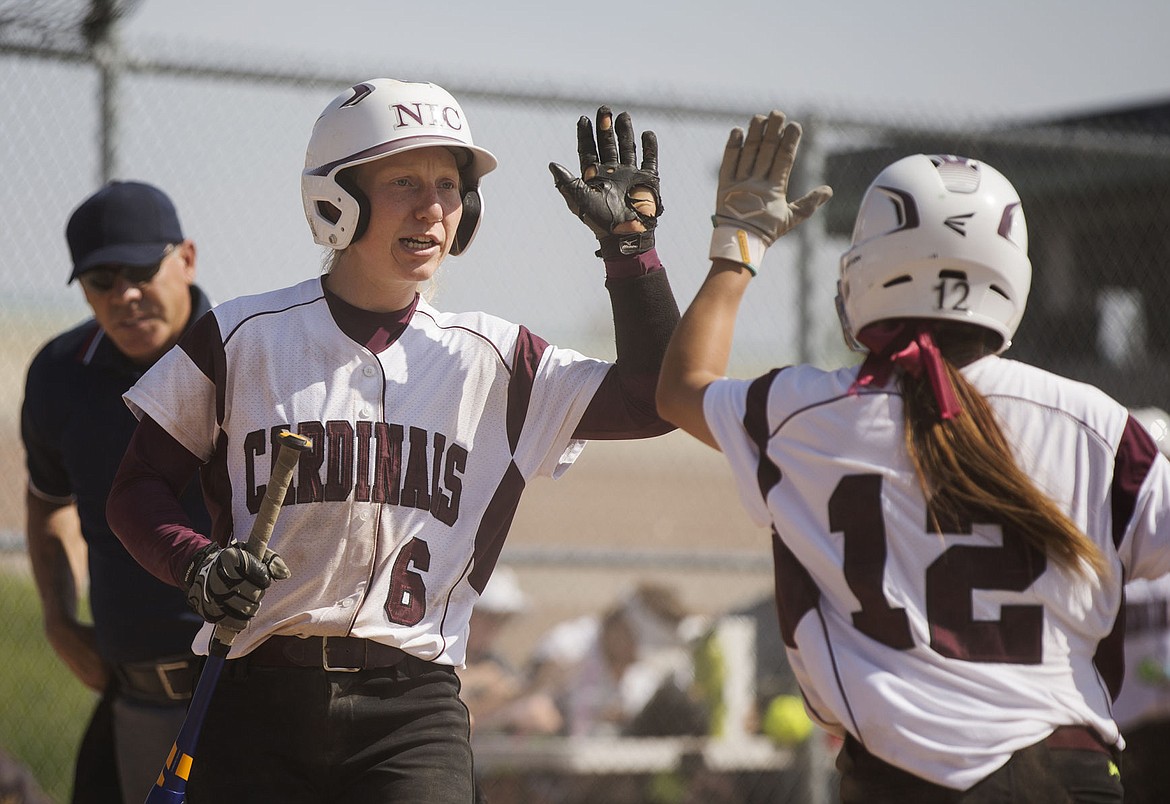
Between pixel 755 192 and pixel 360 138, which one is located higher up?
pixel 360 138

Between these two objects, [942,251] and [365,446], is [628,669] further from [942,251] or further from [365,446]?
[942,251]

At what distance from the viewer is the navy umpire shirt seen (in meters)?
3.84

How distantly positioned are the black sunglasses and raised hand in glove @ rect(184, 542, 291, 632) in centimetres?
160

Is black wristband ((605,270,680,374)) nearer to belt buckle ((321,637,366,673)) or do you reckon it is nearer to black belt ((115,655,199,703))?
belt buckle ((321,637,366,673))

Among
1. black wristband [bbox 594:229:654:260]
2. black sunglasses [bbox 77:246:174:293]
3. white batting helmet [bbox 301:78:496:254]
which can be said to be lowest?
black sunglasses [bbox 77:246:174:293]

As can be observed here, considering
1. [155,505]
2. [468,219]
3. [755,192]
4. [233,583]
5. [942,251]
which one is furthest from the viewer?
[468,219]

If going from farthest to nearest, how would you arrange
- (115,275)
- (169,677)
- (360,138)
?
1. (115,275)
2. (169,677)
3. (360,138)

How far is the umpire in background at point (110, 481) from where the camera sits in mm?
3859

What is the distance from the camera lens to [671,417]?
106 inches

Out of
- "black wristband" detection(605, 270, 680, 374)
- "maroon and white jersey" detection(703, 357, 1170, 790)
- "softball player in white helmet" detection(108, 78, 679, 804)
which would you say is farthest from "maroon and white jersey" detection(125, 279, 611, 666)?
"maroon and white jersey" detection(703, 357, 1170, 790)

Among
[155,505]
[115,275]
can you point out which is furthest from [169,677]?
[115,275]

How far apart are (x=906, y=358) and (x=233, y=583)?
1.35 meters

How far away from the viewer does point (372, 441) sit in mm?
2973

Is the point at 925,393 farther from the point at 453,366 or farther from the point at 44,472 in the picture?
the point at 44,472
